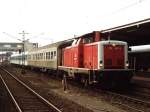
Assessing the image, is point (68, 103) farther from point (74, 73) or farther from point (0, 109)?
point (74, 73)

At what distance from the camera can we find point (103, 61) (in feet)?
57.0

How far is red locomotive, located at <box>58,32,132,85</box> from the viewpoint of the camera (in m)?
17.1

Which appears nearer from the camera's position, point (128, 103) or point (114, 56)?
point (128, 103)

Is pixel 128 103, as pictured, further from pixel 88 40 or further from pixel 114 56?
pixel 88 40

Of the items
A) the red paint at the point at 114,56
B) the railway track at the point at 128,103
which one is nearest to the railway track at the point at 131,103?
the railway track at the point at 128,103

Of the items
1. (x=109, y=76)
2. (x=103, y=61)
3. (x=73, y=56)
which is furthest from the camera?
(x=73, y=56)

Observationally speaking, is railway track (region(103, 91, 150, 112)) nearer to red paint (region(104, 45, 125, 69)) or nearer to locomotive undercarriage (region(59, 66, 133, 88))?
locomotive undercarriage (region(59, 66, 133, 88))

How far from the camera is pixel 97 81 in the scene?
1700 cm

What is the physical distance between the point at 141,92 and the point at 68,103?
5892 millimetres

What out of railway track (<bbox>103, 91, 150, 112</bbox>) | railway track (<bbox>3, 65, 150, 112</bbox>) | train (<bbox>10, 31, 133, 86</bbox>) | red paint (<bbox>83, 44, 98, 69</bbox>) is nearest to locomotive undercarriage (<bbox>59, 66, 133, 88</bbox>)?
train (<bbox>10, 31, 133, 86</bbox>)

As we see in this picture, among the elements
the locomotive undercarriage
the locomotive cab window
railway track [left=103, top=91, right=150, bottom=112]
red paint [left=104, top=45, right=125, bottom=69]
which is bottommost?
railway track [left=103, top=91, right=150, bottom=112]

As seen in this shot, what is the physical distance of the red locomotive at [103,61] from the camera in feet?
56.2

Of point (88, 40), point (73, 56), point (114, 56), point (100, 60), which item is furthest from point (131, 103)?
point (73, 56)

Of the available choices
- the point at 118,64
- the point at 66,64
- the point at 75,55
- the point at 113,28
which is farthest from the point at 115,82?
the point at 113,28
